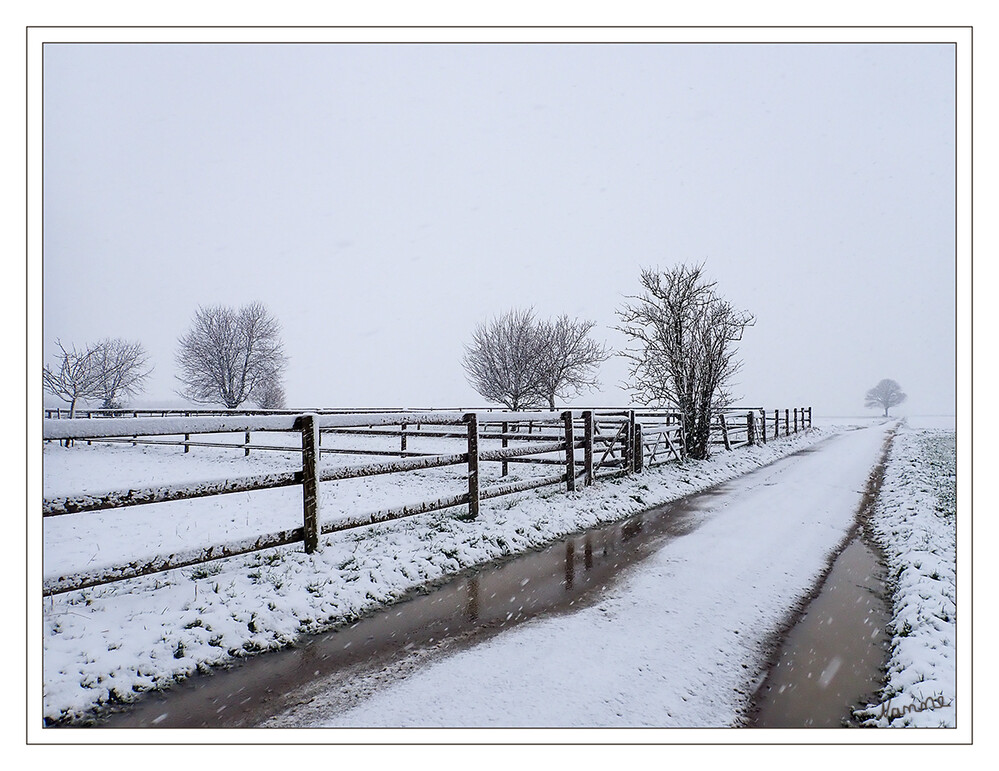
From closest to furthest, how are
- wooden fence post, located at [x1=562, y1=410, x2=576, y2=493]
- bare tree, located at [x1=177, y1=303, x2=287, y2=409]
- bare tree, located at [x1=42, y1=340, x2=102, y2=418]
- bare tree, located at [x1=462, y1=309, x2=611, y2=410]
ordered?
wooden fence post, located at [x1=562, y1=410, x2=576, y2=493]
bare tree, located at [x1=42, y1=340, x2=102, y2=418]
bare tree, located at [x1=462, y1=309, x2=611, y2=410]
bare tree, located at [x1=177, y1=303, x2=287, y2=409]

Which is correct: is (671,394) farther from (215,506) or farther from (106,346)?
(106,346)

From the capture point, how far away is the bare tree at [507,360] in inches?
1346

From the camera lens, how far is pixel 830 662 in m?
3.12

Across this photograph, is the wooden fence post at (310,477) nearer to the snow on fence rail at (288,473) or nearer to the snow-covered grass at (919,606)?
the snow on fence rail at (288,473)

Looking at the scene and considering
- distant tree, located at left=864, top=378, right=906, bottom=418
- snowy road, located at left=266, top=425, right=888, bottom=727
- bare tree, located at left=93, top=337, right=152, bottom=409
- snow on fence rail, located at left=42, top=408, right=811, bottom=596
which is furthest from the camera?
distant tree, located at left=864, top=378, right=906, bottom=418

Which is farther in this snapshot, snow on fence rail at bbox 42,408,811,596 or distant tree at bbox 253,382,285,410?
distant tree at bbox 253,382,285,410

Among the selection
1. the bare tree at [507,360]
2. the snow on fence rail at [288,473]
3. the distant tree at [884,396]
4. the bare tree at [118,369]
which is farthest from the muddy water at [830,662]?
the distant tree at [884,396]

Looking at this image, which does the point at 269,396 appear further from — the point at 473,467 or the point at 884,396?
the point at 884,396

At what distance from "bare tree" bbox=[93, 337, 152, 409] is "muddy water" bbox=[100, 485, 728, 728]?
106 ft

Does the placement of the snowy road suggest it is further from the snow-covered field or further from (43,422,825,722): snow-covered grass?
(43,422,825,722): snow-covered grass

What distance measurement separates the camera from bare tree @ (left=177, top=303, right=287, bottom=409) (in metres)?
39.9

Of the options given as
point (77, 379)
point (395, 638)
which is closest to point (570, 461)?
point (395, 638)

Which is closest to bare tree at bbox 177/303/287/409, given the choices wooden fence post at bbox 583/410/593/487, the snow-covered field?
the snow-covered field
